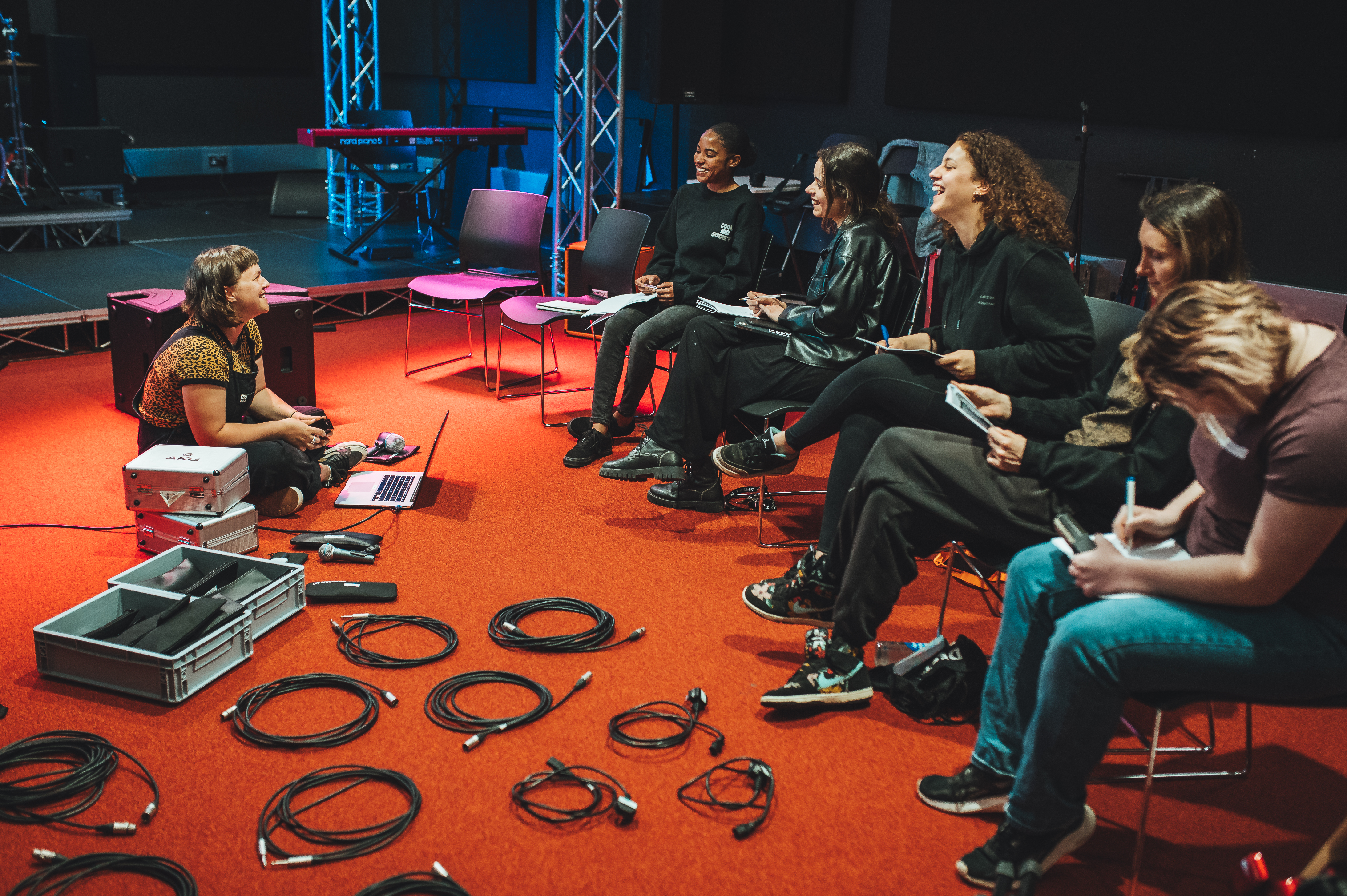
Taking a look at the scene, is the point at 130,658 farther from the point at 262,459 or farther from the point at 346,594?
the point at 262,459

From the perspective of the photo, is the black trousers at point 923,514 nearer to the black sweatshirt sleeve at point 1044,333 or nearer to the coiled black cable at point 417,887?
the black sweatshirt sleeve at point 1044,333

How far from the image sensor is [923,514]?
8.12 feet

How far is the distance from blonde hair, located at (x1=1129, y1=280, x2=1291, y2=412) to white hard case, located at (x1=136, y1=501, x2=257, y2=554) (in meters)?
2.65

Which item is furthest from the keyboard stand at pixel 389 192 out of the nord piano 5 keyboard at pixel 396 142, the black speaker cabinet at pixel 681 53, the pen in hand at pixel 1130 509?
the pen in hand at pixel 1130 509

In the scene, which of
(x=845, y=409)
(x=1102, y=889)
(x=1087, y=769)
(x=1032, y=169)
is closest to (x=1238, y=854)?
(x=1102, y=889)

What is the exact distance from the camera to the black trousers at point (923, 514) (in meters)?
2.41

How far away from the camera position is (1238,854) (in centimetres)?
215

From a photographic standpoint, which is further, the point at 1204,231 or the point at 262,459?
the point at 262,459

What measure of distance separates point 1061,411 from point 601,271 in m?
2.95

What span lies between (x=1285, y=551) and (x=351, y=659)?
2189mm

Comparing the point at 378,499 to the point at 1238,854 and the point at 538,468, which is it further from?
the point at 1238,854

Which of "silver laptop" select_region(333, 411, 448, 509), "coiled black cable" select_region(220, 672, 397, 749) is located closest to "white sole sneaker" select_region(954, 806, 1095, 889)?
"coiled black cable" select_region(220, 672, 397, 749)

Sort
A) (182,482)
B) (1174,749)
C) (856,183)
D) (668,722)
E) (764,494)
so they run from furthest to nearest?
(764,494), (856,183), (182,482), (668,722), (1174,749)

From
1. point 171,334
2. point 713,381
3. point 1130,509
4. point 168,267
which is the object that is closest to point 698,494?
point 713,381
